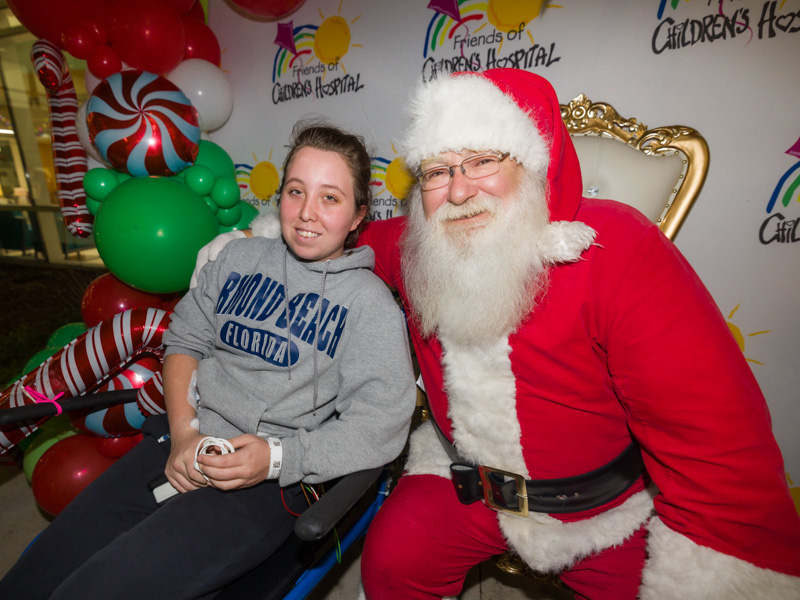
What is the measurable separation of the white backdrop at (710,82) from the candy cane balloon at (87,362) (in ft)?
4.84

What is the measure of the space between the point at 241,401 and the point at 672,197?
1675 mm

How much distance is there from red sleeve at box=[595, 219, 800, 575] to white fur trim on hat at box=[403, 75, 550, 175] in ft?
1.20

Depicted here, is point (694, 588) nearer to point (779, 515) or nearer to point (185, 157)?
point (779, 515)

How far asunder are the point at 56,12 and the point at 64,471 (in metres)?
2.38

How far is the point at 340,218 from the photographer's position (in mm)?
1249

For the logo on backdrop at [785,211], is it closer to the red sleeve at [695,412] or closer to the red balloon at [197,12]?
the red sleeve at [695,412]

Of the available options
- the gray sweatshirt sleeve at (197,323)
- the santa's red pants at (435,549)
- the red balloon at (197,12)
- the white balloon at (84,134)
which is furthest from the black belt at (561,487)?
the red balloon at (197,12)

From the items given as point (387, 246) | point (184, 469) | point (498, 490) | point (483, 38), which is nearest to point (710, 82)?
point (483, 38)

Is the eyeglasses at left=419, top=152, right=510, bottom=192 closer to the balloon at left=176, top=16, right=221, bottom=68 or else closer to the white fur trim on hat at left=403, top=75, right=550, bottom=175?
the white fur trim on hat at left=403, top=75, right=550, bottom=175

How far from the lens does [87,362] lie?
5.07 feet

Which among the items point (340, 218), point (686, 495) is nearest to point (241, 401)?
point (340, 218)

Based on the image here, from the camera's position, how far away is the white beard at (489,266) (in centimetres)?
107

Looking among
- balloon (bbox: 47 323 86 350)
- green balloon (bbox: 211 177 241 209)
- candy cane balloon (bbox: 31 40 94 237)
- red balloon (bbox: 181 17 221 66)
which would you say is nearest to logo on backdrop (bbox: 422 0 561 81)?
green balloon (bbox: 211 177 241 209)

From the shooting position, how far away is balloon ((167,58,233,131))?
2396 mm
